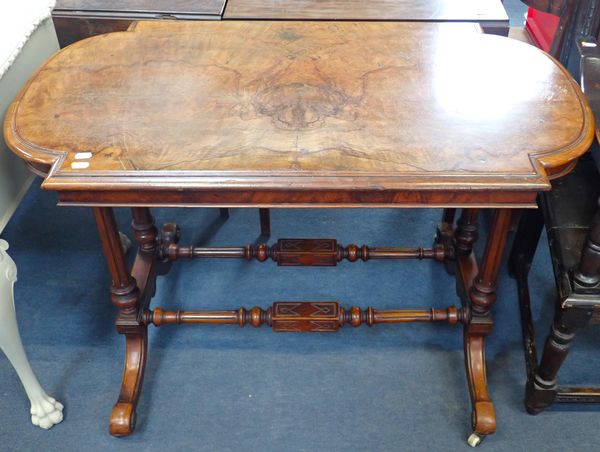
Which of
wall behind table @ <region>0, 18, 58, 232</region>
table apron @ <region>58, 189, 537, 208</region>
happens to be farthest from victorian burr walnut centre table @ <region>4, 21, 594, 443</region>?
wall behind table @ <region>0, 18, 58, 232</region>

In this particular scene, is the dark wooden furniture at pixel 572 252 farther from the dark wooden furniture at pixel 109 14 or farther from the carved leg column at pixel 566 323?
the dark wooden furniture at pixel 109 14

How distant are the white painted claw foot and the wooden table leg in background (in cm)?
97

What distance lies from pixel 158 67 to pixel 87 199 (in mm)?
399

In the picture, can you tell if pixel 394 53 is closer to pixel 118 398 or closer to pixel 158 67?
pixel 158 67

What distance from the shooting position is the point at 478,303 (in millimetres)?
1480

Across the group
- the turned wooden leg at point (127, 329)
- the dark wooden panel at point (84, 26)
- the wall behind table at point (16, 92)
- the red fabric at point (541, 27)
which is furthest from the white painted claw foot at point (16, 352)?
the red fabric at point (541, 27)

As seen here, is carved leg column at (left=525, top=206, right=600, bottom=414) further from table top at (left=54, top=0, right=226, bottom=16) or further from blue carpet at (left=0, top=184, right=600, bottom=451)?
table top at (left=54, top=0, right=226, bottom=16)

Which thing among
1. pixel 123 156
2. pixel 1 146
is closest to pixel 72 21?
pixel 1 146

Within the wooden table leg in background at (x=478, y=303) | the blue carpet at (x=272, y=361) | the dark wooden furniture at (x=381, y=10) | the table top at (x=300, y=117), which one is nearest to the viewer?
the table top at (x=300, y=117)

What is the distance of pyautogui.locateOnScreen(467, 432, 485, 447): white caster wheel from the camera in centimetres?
145

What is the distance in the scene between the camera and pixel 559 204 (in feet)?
4.52

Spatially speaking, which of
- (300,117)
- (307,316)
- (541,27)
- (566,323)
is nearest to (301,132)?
(300,117)

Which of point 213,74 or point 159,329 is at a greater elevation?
point 213,74

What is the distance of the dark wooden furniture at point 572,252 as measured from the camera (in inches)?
48.9
